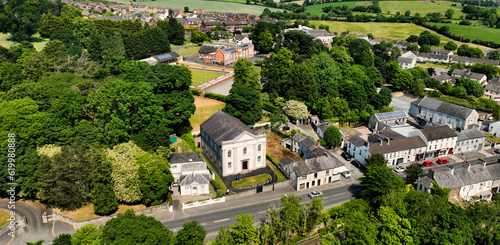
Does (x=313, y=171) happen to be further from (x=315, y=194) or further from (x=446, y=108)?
(x=446, y=108)

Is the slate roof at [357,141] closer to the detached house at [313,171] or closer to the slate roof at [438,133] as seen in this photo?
the detached house at [313,171]

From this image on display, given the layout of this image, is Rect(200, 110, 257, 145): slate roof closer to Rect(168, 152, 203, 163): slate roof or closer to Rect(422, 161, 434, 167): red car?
Rect(168, 152, 203, 163): slate roof

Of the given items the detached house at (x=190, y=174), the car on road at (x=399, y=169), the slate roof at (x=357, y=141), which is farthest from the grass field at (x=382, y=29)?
the detached house at (x=190, y=174)

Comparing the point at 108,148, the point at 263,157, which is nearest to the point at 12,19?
the point at 108,148

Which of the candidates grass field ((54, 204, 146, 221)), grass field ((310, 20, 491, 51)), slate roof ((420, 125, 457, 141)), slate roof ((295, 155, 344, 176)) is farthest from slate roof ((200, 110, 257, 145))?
grass field ((310, 20, 491, 51))

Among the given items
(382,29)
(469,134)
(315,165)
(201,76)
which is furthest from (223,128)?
(382,29)

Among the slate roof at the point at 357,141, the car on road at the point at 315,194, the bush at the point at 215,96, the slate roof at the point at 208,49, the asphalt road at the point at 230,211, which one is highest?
the slate roof at the point at 208,49

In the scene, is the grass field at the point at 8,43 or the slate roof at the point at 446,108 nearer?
the slate roof at the point at 446,108
